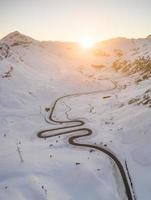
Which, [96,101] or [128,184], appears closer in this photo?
[128,184]

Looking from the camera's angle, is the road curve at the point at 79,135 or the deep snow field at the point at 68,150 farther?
the road curve at the point at 79,135

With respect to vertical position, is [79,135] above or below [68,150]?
above

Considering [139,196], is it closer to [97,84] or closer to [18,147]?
[18,147]

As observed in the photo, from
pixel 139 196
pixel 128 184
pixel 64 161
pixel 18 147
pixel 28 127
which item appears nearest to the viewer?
pixel 139 196

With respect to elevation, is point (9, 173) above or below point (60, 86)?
below

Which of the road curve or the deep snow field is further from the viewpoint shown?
the road curve

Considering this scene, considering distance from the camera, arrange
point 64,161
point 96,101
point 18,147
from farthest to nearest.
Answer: point 96,101, point 18,147, point 64,161

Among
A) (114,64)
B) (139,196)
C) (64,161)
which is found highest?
(114,64)

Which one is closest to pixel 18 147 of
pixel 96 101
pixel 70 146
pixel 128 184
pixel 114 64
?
pixel 70 146

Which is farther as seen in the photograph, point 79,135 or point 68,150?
point 79,135
